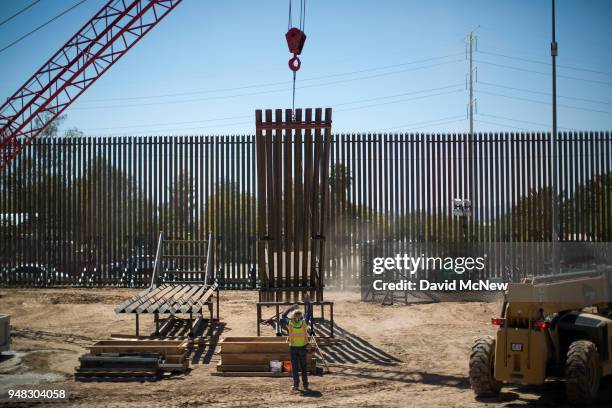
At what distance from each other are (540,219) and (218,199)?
11.0 m

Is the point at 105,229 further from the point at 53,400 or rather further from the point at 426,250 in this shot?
the point at 53,400

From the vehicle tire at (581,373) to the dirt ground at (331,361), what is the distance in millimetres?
491

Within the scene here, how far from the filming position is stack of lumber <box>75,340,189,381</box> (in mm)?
11359

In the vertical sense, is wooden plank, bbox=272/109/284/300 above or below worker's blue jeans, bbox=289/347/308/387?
above

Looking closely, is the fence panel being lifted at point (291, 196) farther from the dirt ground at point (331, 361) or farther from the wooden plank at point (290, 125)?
the dirt ground at point (331, 361)

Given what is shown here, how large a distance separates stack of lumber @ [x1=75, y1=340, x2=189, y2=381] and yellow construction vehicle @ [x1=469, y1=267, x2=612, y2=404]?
5.36m

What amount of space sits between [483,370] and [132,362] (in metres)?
6.05

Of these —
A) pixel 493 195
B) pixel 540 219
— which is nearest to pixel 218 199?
pixel 493 195

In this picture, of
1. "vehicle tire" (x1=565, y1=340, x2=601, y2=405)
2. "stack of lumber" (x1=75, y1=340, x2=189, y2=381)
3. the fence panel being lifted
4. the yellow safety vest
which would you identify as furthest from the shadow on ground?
"vehicle tire" (x1=565, y1=340, x2=601, y2=405)

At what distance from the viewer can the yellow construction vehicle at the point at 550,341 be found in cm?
896

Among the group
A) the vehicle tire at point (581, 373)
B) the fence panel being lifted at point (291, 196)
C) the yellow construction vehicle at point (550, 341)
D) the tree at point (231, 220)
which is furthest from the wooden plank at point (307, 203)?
the tree at point (231, 220)

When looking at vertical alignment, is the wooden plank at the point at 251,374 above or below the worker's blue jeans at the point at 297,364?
below

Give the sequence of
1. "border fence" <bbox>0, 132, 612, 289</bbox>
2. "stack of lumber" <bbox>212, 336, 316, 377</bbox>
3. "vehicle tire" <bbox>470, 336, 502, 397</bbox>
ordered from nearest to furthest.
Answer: "vehicle tire" <bbox>470, 336, 502, 397</bbox> → "stack of lumber" <bbox>212, 336, 316, 377</bbox> → "border fence" <bbox>0, 132, 612, 289</bbox>

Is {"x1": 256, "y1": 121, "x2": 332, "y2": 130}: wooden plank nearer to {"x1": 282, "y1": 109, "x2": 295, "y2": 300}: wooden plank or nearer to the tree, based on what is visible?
{"x1": 282, "y1": 109, "x2": 295, "y2": 300}: wooden plank
